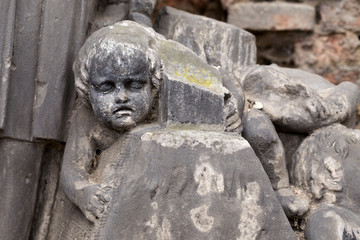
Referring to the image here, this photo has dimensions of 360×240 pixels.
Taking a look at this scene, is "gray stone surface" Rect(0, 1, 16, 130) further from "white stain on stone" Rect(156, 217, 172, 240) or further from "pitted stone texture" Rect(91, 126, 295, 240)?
"white stain on stone" Rect(156, 217, 172, 240)

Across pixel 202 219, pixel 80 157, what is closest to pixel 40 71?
pixel 80 157

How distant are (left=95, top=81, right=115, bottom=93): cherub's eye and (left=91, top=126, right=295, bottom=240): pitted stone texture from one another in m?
0.15

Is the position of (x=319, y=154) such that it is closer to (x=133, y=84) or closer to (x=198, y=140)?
(x=198, y=140)

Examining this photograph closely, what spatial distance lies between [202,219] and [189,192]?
0.29 ft

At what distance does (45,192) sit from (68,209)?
21 centimetres

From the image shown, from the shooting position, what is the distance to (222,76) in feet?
6.78

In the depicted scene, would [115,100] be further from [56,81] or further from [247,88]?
[247,88]

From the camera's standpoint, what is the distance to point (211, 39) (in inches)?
94.0

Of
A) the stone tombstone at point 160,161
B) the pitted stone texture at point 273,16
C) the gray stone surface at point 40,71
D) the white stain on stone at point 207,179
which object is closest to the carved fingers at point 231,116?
the stone tombstone at point 160,161

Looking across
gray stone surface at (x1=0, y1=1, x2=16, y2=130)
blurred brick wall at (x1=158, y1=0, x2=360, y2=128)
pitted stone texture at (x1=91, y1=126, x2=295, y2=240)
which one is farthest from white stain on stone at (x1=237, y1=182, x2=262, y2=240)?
blurred brick wall at (x1=158, y1=0, x2=360, y2=128)

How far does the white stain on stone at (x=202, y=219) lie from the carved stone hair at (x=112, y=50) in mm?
393

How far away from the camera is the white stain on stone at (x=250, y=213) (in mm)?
1719

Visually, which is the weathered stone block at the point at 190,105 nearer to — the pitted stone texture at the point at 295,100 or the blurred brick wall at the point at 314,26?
the pitted stone texture at the point at 295,100

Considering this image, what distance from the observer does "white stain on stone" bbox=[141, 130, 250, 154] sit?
1.71 metres
